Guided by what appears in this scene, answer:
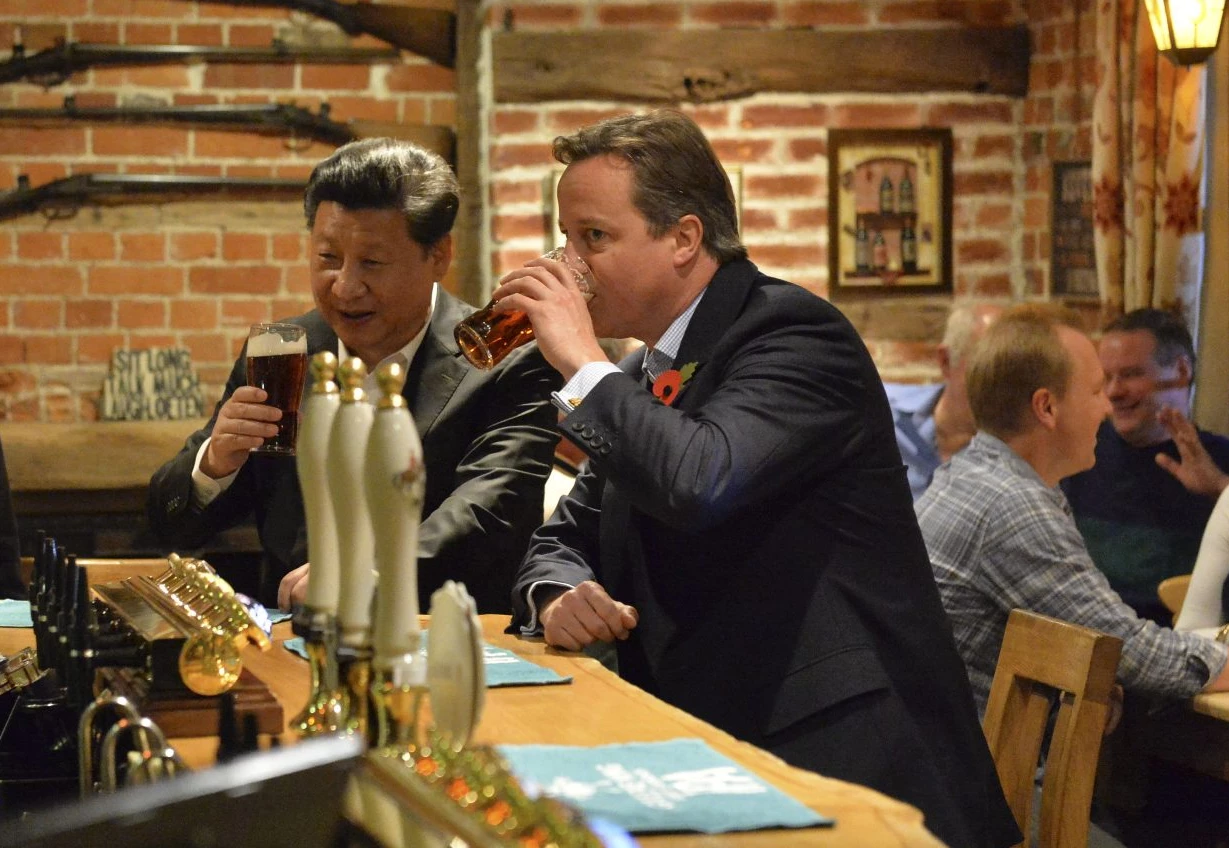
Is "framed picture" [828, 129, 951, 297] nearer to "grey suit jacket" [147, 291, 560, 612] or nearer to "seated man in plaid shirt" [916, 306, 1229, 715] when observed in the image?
"seated man in plaid shirt" [916, 306, 1229, 715]

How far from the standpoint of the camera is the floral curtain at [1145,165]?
4.14m

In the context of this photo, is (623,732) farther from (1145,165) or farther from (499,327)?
(1145,165)

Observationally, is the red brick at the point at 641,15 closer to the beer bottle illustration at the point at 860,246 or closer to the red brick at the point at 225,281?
the beer bottle illustration at the point at 860,246

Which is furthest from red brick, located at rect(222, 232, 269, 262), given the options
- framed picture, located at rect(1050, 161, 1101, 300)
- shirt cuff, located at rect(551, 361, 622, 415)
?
shirt cuff, located at rect(551, 361, 622, 415)

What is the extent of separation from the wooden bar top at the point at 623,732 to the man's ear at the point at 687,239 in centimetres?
52

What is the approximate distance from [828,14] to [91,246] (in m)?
2.36

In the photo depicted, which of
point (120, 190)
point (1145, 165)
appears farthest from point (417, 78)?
point (1145, 165)

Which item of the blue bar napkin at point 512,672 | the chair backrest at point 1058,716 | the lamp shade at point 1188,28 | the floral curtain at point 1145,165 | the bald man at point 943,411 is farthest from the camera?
the bald man at point 943,411

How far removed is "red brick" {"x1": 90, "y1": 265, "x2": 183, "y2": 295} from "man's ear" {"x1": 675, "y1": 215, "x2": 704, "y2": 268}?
3.23 m

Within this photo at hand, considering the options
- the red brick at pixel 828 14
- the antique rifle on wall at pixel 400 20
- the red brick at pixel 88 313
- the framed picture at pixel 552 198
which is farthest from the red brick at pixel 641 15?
the red brick at pixel 88 313

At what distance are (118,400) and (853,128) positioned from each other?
2362 mm

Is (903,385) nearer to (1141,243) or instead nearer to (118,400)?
(1141,243)

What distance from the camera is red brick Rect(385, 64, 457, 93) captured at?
16.1 feet

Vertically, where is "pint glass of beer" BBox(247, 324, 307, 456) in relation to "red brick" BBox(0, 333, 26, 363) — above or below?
above
